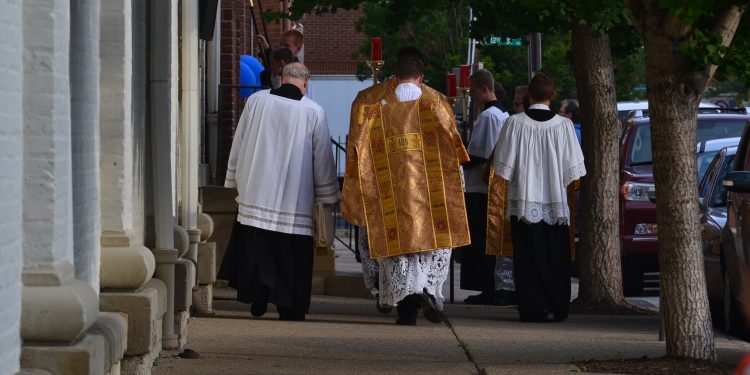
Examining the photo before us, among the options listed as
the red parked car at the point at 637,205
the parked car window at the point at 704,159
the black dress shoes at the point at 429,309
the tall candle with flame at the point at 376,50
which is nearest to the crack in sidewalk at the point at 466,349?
the black dress shoes at the point at 429,309

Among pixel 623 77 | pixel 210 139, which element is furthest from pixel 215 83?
pixel 623 77

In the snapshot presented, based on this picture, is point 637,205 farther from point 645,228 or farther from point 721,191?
point 721,191

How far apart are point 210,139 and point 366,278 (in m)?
3.63

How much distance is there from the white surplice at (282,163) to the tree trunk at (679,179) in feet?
11.5

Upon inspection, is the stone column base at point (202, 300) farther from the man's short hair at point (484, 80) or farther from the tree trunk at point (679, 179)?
the tree trunk at point (679, 179)

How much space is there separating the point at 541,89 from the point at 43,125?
7302 mm

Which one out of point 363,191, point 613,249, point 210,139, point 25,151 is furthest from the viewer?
point 210,139

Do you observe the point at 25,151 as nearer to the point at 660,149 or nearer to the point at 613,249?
the point at 660,149

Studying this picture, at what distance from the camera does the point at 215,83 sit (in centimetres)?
1495

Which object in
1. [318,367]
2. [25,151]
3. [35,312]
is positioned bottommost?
[318,367]

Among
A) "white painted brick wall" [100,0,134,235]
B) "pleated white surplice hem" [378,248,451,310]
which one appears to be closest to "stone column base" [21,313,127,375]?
"white painted brick wall" [100,0,134,235]

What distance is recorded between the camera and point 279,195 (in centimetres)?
1124

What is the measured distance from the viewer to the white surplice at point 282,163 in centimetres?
1125

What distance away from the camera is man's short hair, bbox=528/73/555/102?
12055 millimetres
